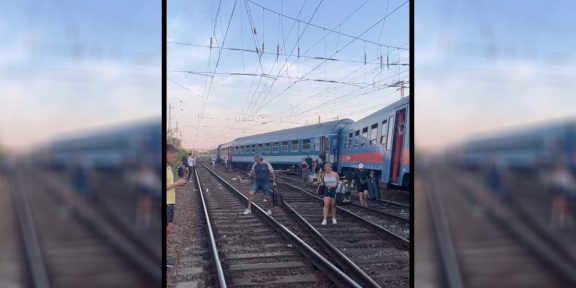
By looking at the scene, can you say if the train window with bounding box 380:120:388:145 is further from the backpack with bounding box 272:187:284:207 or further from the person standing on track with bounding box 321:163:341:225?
the backpack with bounding box 272:187:284:207

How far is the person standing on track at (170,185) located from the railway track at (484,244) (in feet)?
4.95

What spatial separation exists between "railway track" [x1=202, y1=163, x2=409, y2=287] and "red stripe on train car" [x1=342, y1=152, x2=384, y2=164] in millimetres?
390

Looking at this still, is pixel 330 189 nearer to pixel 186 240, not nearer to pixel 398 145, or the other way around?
pixel 398 145

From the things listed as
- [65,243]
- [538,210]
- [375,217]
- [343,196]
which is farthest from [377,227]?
[65,243]

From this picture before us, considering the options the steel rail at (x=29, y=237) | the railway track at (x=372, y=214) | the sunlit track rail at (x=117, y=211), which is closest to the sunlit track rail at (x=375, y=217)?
the railway track at (x=372, y=214)

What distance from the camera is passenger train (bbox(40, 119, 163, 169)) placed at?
5.91 feet

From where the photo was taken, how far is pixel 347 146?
2660mm

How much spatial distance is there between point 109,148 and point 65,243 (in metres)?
0.51

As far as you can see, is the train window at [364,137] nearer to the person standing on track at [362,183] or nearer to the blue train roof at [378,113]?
the blue train roof at [378,113]

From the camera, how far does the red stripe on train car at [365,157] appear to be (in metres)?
2.71

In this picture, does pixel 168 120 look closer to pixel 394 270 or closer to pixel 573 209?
pixel 394 270

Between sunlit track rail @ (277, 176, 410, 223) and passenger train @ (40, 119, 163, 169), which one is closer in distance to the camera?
passenger train @ (40, 119, 163, 169)

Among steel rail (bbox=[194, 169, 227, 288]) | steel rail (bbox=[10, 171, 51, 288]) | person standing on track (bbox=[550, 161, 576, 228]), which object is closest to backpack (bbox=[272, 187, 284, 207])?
steel rail (bbox=[194, 169, 227, 288])

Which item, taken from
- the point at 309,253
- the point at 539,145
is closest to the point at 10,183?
the point at 309,253
